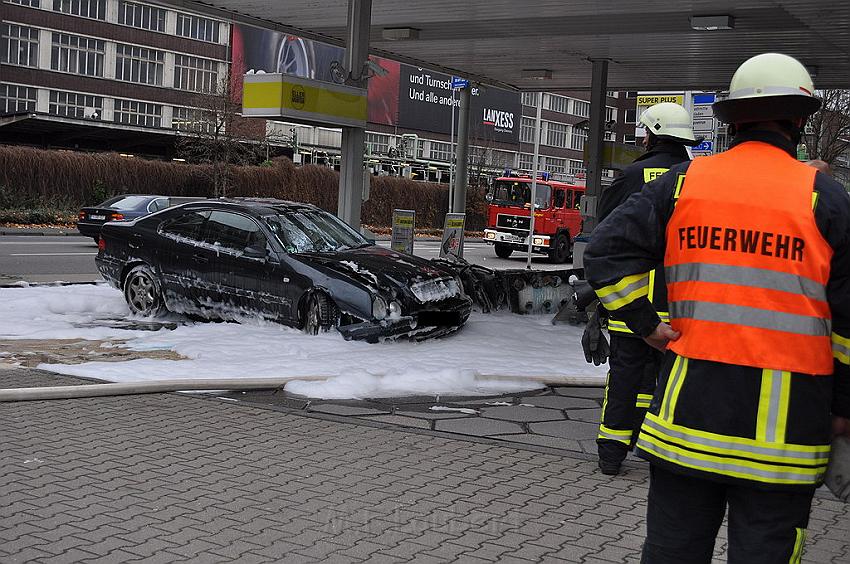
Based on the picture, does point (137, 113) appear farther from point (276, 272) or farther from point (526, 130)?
point (276, 272)

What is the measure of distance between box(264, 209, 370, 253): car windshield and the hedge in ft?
79.8

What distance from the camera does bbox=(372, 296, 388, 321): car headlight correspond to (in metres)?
10.2

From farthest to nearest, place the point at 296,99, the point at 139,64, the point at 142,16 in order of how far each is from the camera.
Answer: the point at 142,16 → the point at 139,64 → the point at 296,99

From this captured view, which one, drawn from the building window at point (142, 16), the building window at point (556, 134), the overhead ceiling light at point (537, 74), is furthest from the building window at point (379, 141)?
the overhead ceiling light at point (537, 74)

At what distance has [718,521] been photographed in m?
2.99

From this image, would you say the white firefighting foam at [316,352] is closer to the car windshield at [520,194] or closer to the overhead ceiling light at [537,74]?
the overhead ceiling light at [537,74]

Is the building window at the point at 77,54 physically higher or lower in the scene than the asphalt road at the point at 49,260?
higher

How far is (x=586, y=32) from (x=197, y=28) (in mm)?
65666

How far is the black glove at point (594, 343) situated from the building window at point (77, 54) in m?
69.2

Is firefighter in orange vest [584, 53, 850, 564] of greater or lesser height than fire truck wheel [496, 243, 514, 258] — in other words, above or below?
above

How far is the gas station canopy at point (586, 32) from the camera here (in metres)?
15.0

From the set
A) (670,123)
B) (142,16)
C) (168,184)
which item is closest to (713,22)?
(670,123)

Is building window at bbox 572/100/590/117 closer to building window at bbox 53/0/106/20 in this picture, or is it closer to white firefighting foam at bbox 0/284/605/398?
building window at bbox 53/0/106/20

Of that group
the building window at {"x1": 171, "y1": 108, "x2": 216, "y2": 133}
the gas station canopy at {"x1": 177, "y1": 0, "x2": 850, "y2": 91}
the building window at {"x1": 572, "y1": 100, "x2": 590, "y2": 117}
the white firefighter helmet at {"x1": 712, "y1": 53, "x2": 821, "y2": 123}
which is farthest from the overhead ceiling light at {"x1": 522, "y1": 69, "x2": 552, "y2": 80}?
the building window at {"x1": 572, "y1": 100, "x2": 590, "y2": 117}
